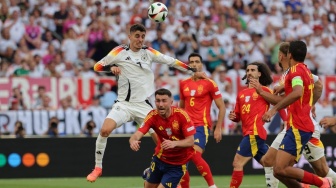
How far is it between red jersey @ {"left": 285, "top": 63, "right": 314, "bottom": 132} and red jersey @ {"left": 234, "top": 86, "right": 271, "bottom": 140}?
6.51ft

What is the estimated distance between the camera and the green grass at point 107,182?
17.8 metres

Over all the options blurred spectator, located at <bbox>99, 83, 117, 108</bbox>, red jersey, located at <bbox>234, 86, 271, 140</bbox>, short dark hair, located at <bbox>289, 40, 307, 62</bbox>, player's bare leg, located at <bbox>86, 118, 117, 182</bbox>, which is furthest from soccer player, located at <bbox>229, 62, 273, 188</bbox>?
blurred spectator, located at <bbox>99, 83, 117, 108</bbox>

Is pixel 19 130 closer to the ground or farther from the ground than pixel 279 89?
closer to the ground

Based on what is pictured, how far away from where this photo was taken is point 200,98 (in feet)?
52.5

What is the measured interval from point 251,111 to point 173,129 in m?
2.48

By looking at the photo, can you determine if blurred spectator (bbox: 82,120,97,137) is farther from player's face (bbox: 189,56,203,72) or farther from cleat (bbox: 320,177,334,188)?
cleat (bbox: 320,177,334,188)

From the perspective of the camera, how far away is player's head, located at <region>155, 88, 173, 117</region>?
1277cm

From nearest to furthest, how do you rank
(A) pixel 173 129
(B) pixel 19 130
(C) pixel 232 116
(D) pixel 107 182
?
(A) pixel 173 129 < (C) pixel 232 116 < (D) pixel 107 182 < (B) pixel 19 130

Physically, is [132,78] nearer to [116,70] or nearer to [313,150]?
[116,70]

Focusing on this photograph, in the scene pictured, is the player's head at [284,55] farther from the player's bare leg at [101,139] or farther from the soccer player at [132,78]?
the player's bare leg at [101,139]

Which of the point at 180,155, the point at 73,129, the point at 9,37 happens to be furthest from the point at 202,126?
the point at 9,37

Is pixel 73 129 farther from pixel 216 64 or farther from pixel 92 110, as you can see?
pixel 216 64

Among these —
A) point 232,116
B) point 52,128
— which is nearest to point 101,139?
point 232,116

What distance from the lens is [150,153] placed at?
1998 centimetres
